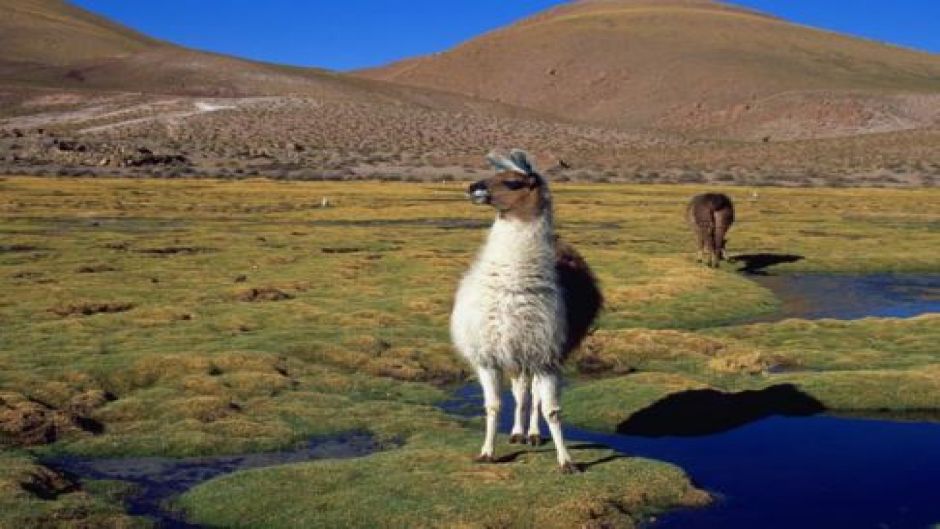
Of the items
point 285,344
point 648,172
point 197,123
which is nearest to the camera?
point 285,344

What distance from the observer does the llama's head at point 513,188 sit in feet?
36.0

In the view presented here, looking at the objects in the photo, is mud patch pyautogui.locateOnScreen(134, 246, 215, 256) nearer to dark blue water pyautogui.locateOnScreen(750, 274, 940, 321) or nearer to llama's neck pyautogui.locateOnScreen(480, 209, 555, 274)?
dark blue water pyautogui.locateOnScreen(750, 274, 940, 321)

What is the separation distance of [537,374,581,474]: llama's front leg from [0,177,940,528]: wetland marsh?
30 centimetres

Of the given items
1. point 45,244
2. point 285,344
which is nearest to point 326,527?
point 285,344

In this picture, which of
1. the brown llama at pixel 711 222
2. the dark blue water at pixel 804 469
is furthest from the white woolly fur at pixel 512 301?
the brown llama at pixel 711 222

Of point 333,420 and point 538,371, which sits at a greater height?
point 538,371

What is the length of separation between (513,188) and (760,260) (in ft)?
86.0

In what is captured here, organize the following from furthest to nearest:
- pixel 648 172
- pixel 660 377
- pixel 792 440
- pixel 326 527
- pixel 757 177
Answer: pixel 648 172 → pixel 757 177 → pixel 660 377 → pixel 792 440 → pixel 326 527

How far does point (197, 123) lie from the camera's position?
126 meters

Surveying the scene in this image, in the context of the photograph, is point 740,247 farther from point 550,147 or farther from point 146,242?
point 550,147

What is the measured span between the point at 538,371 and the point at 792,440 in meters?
4.95

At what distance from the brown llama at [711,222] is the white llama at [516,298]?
21910 mm

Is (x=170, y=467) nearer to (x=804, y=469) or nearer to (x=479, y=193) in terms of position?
(x=479, y=193)

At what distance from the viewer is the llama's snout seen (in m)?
10.8
